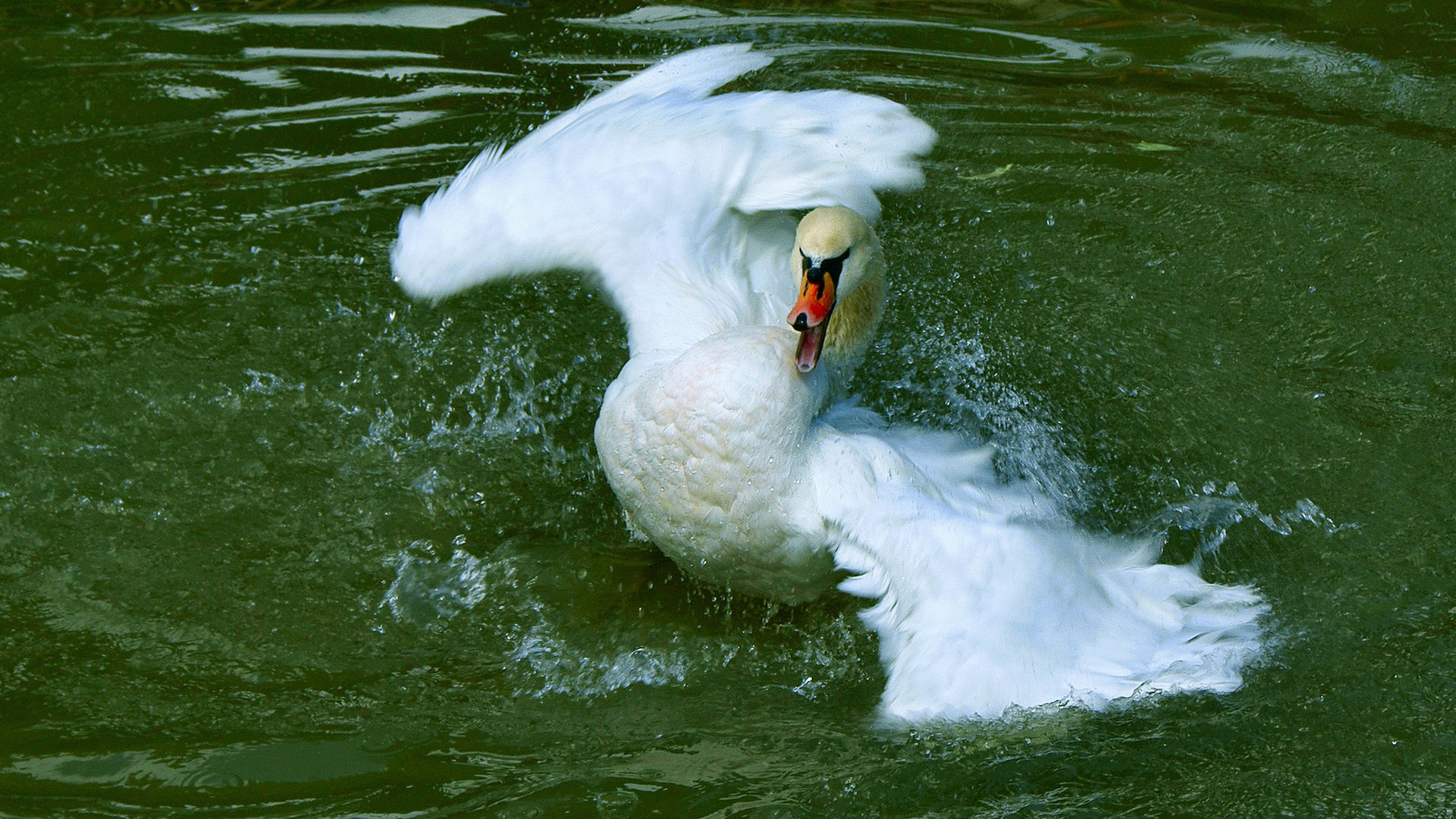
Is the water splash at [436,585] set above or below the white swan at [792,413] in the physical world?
below

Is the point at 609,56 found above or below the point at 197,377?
above

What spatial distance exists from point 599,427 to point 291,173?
2977mm

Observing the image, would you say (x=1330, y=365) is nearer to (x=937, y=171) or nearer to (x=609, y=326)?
(x=937, y=171)

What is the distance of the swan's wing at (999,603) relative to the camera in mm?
3141

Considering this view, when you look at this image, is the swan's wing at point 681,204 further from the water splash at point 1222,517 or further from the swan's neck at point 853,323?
the water splash at point 1222,517

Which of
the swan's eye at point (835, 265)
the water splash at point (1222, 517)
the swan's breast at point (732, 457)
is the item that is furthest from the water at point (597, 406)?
the swan's eye at point (835, 265)

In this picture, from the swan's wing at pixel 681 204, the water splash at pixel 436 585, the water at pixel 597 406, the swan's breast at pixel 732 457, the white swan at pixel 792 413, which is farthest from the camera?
the swan's wing at pixel 681 204

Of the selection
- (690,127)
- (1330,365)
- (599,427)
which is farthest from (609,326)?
(1330,365)

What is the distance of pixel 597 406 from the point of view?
4.89 m

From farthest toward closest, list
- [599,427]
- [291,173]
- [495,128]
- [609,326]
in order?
[495,128] → [291,173] → [609,326] → [599,427]

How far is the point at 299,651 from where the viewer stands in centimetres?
377

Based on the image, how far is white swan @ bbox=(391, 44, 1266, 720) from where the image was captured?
10.6 ft

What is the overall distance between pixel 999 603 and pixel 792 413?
74 centimetres

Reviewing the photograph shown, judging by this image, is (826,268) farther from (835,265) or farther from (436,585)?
(436,585)
